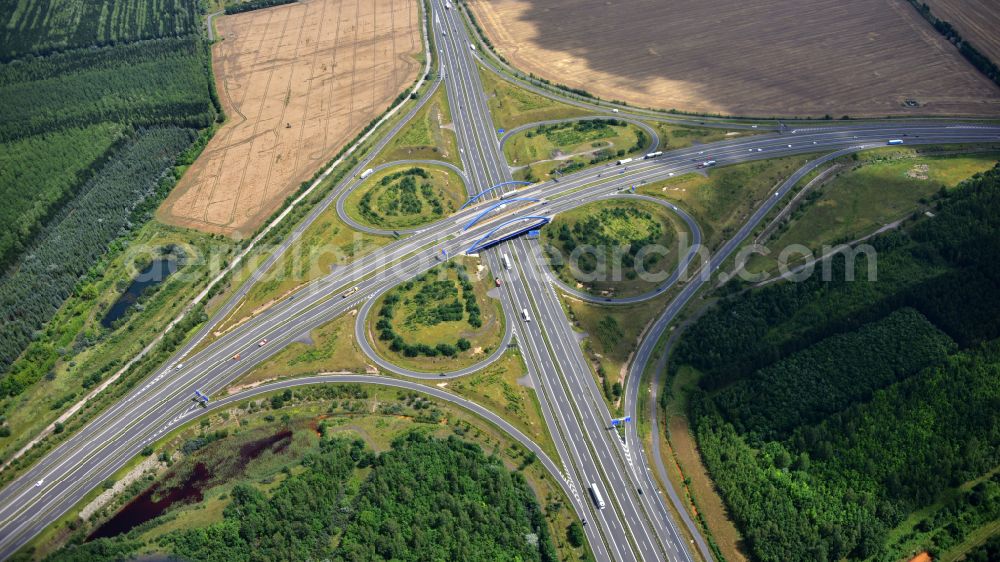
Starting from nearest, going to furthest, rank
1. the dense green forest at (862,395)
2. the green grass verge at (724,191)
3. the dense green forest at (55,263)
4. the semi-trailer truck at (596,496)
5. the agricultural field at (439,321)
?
the dense green forest at (862,395) < the semi-trailer truck at (596,496) < the agricultural field at (439,321) < the dense green forest at (55,263) < the green grass verge at (724,191)

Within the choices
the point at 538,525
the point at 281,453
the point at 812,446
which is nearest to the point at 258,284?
the point at 281,453

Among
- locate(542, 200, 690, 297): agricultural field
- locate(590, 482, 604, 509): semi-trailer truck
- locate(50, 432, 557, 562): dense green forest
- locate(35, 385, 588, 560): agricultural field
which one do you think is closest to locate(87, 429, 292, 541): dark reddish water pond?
locate(35, 385, 588, 560): agricultural field

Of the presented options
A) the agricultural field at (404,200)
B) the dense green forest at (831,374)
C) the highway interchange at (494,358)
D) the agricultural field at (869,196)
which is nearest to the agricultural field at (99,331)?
the highway interchange at (494,358)

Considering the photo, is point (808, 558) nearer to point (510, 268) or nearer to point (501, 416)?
point (501, 416)

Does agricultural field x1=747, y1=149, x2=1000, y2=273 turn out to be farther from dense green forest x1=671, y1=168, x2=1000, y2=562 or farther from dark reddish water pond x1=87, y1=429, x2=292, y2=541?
dark reddish water pond x1=87, y1=429, x2=292, y2=541

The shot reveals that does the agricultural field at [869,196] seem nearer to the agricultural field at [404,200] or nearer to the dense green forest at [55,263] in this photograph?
the agricultural field at [404,200]

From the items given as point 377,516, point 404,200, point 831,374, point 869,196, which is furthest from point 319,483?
point 869,196
